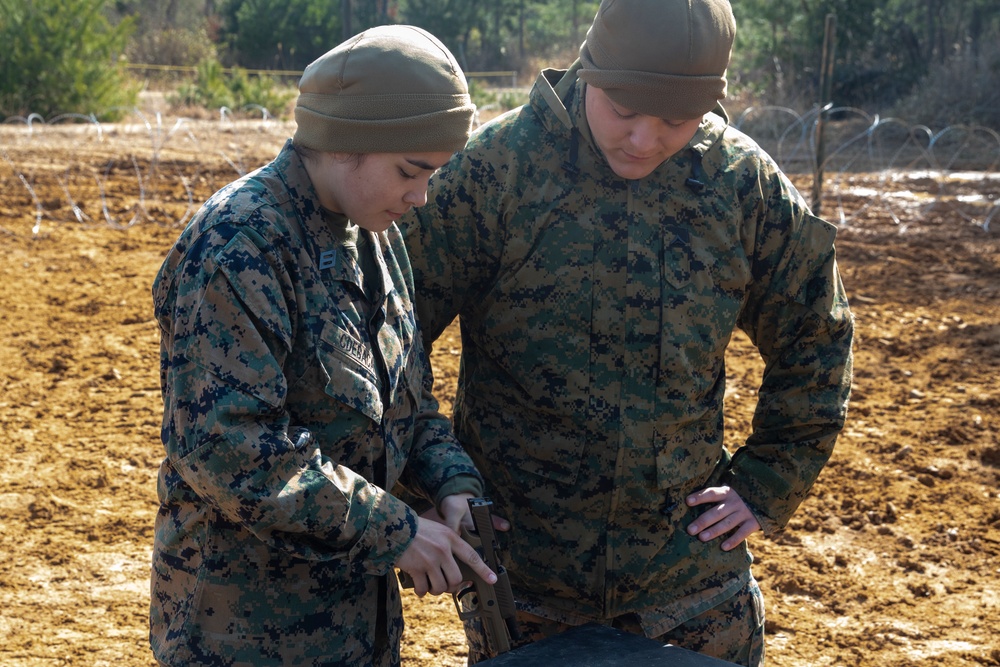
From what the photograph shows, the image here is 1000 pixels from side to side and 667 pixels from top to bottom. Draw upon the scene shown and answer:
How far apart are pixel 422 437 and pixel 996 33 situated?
831 inches

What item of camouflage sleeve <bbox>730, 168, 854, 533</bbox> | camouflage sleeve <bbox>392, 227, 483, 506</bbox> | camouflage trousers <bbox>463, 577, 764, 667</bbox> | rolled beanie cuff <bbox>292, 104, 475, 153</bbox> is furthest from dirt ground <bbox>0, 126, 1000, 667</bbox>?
rolled beanie cuff <bbox>292, 104, 475, 153</bbox>

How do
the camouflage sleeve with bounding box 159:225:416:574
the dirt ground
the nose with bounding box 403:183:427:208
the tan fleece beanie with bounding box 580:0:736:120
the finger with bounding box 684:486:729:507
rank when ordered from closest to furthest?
1. the camouflage sleeve with bounding box 159:225:416:574
2. the nose with bounding box 403:183:427:208
3. the tan fleece beanie with bounding box 580:0:736:120
4. the finger with bounding box 684:486:729:507
5. the dirt ground

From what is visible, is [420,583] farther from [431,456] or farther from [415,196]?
[415,196]

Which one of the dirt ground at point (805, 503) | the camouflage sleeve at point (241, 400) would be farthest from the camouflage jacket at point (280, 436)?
the dirt ground at point (805, 503)

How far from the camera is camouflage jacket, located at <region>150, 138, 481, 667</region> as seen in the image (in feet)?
5.61

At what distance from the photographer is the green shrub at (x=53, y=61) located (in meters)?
17.1

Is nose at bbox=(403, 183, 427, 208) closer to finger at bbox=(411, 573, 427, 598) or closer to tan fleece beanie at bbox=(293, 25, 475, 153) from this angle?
tan fleece beanie at bbox=(293, 25, 475, 153)

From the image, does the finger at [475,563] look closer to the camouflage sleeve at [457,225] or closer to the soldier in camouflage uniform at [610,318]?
the soldier in camouflage uniform at [610,318]

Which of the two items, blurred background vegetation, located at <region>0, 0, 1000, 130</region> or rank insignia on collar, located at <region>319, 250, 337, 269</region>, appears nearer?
rank insignia on collar, located at <region>319, 250, 337, 269</region>

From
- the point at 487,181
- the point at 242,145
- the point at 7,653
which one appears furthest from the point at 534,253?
the point at 242,145

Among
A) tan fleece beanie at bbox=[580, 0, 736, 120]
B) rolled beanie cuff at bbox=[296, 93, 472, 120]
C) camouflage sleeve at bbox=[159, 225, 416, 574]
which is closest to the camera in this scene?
camouflage sleeve at bbox=[159, 225, 416, 574]

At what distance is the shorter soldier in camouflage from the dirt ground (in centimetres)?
193

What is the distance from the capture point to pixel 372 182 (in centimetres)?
188

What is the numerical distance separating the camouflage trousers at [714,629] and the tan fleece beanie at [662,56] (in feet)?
3.55
